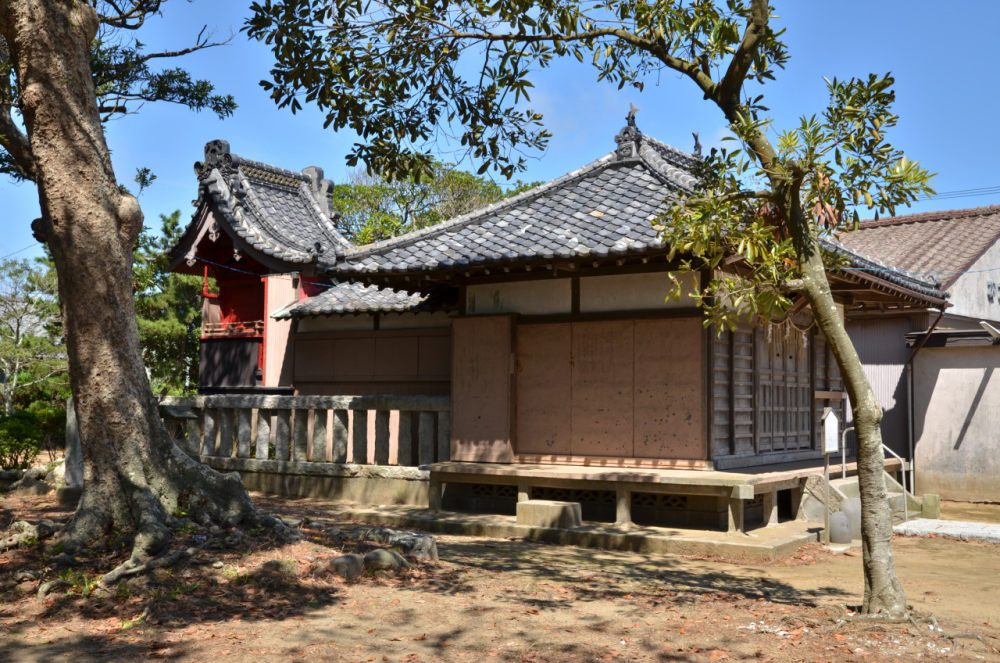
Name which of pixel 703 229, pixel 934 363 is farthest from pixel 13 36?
pixel 934 363

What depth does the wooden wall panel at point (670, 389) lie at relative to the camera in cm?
1123

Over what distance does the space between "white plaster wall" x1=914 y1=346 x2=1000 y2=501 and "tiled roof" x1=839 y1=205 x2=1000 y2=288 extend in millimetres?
2148

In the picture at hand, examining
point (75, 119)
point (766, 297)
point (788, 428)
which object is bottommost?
point (788, 428)

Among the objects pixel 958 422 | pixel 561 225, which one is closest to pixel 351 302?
pixel 561 225

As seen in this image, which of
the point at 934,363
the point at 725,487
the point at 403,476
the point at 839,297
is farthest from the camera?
the point at 934,363

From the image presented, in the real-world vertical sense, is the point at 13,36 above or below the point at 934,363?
above

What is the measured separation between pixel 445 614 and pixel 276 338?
43.5ft

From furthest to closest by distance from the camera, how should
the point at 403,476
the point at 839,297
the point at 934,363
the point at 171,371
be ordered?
the point at 171,371 < the point at 934,363 < the point at 839,297 < the point at 403,476

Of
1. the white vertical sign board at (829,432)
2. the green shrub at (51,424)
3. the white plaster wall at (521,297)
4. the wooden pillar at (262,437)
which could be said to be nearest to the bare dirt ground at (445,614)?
the white vertical sign board at (829,432)

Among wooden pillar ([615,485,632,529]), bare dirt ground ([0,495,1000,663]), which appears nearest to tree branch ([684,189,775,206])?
bare dirt ground ([0,495,1000,663])

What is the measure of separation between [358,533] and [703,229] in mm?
4714

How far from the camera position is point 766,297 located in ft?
21.2

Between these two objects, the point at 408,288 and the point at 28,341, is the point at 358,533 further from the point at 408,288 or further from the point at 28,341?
the point at 28,341

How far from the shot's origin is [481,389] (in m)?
12.7
